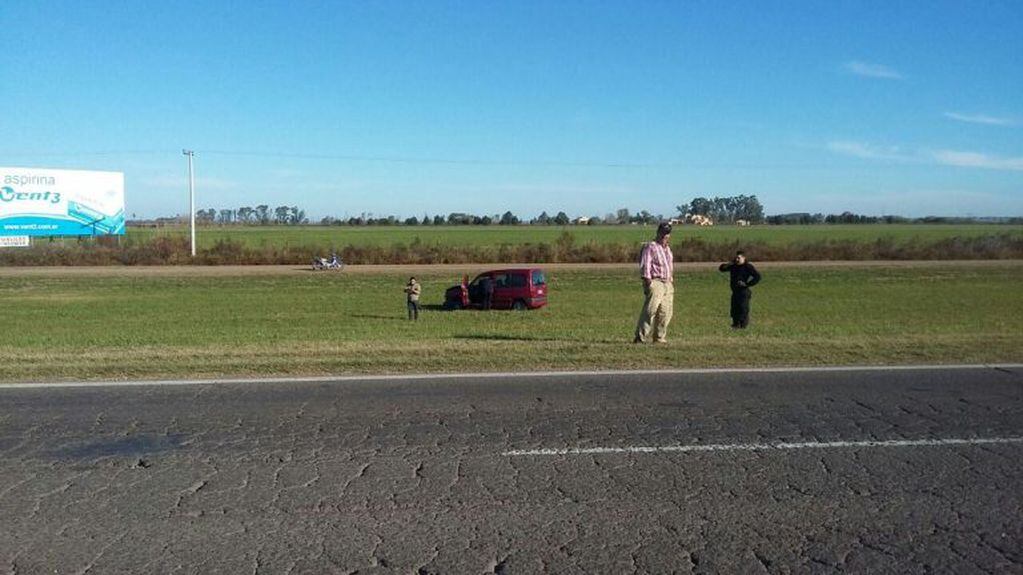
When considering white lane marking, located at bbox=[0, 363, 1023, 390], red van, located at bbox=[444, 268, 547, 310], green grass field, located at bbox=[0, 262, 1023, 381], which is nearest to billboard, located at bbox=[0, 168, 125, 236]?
green grass field, located at bbox=[0, 262, 1023, 381]

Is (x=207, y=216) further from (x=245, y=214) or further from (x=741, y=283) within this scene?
(x=741, y=283)

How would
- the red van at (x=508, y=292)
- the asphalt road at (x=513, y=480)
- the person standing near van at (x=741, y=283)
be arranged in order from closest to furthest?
the asphalt road at (x=513, y=480)
the person standing near van at (x=741, y=283)
the red van at (x=508, y=292)

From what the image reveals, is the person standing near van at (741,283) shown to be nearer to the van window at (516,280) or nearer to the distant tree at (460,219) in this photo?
the van window at (516,280)

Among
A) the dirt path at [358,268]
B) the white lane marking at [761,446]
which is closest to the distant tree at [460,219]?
the dirt path at [358,268]

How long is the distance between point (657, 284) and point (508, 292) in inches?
576

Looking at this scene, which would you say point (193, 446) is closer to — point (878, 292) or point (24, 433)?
point (24, 433)

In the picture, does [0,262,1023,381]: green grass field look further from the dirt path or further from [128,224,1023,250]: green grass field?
[128,224,1023,250]: green grass field

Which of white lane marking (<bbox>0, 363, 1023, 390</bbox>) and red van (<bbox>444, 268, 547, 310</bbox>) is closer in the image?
white lane marking (<bbox>0, 363, 1023, 390</bbox>)

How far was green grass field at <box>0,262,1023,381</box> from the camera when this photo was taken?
34.0 feet

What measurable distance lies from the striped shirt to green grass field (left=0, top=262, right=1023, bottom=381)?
1.01 metres

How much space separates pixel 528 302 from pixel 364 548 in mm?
21776

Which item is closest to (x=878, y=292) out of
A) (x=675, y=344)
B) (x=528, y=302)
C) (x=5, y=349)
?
(x=528, y=302)

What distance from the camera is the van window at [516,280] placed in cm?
2617

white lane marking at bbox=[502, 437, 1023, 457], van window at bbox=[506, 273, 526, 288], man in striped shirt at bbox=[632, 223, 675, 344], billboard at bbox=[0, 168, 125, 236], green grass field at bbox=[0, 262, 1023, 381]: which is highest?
billboard at bbox=[0, 168, 125, 236]
